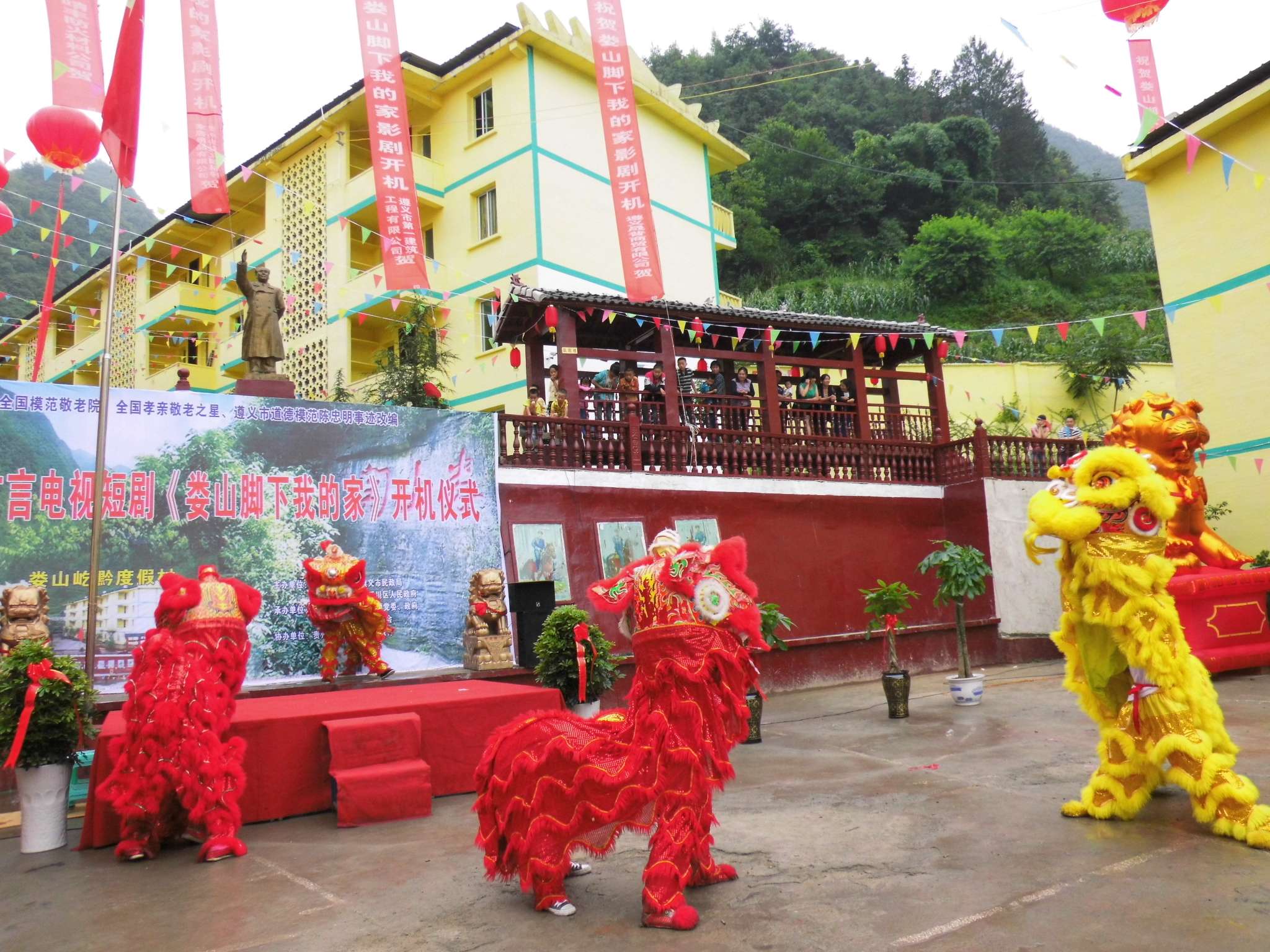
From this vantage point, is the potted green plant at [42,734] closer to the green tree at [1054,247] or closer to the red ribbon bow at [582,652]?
the red ribbon bow at [582,652]

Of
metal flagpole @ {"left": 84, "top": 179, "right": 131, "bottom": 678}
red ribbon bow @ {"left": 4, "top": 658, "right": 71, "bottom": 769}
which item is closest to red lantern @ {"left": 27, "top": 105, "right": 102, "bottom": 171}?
metal flagpole @ {"left": 84, "top": 179, "right": 131, "bottom": 678}

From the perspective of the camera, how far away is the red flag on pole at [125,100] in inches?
258

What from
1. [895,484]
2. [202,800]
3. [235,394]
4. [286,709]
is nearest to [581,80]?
[895,484]

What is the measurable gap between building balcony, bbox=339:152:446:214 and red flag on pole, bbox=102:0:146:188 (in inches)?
402

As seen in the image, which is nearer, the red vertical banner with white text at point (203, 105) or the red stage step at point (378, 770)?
the red stage step at point (378, 770)

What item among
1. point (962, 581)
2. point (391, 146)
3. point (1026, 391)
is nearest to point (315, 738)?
point (962, 581)

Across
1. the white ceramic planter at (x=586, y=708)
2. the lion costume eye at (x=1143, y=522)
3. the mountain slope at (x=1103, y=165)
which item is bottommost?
the white ceramic planter at (x=586, y=708)

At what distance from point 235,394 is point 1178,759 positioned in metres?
8.09

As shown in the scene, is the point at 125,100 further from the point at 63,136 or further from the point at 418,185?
the point at 418,185

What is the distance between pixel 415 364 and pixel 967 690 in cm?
980

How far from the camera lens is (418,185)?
16875mm

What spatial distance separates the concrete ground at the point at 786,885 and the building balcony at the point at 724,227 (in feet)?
53.4

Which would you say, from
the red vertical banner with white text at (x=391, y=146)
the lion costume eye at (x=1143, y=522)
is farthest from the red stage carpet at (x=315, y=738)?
the red vertical banner with white text at (x=391, y=146)

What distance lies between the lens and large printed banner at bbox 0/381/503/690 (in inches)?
296
